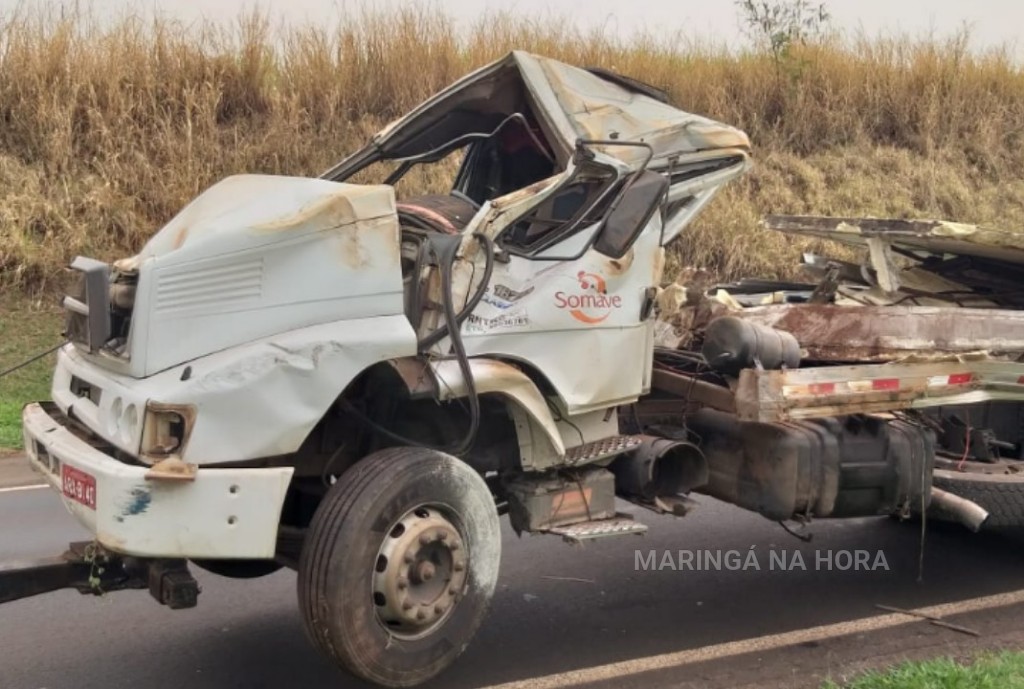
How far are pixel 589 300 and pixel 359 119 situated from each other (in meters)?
10.8

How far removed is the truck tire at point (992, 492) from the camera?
5.07 metres

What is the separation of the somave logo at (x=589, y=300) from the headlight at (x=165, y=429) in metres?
1.53

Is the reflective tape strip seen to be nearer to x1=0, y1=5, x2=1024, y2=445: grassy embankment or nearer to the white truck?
the white truck

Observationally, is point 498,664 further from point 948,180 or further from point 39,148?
point 948,180

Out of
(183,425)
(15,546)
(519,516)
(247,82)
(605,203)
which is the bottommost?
(15,546)

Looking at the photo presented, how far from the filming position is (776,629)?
4828 millimetres

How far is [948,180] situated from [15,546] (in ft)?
47.4

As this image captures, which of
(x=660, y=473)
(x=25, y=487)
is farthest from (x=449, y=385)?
(x=25, y=487)

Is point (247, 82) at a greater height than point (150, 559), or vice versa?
point (247, 82)

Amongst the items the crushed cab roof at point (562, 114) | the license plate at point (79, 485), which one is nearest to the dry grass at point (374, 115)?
the crushed cab roof at point (562, 114)

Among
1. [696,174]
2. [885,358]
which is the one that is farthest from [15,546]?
[885,358]

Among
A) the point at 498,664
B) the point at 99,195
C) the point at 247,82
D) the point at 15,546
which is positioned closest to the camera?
the point at 498,664

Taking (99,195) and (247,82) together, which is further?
(247,82)

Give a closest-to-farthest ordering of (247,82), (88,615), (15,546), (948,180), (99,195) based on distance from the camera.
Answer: (88,615), (15,546), (99,195), (247,82), (948,180)
